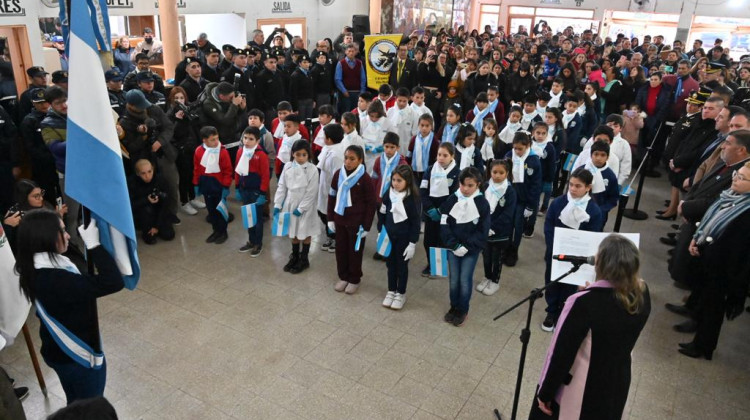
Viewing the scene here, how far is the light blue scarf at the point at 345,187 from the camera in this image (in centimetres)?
553

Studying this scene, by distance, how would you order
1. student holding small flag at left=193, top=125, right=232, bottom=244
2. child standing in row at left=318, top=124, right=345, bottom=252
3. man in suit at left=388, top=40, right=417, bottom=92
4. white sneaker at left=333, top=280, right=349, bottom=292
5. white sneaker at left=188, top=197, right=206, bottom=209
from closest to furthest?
white sneaker at left=333, top=280, right=349, bottom=292 < child standing in row at left=318, top=124, right=345, bottom=252 < student holding small flag at left=193, top=125, right=232, bottom=244 < white sneaker at left=188, top=197, right=206, bottom=209 < man in suit at left=388, top=40, right=417, bottom=92

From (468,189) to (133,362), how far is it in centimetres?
328

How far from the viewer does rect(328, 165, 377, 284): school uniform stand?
18.2ft

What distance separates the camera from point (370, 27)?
58.2 ft

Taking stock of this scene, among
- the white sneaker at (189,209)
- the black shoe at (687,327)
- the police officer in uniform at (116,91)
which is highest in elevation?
the police officer in uniform at (116,91)

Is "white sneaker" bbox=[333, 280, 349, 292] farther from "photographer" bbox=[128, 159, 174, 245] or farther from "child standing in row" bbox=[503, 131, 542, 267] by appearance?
"photographer" bbox=[128, 159, 174, 245]

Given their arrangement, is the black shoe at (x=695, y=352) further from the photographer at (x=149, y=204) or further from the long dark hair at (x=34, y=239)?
the photographer at (x=149, y=204)

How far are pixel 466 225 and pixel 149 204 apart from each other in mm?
4083

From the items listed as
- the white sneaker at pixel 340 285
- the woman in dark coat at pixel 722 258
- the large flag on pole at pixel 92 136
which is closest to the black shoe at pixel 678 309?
the woman in dark coat at pixel 722 258

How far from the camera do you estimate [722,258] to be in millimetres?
4656

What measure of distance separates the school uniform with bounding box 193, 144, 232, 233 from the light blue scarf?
1961mm

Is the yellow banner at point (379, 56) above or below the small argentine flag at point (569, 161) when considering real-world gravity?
above

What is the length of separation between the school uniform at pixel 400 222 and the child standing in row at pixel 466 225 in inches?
11.8

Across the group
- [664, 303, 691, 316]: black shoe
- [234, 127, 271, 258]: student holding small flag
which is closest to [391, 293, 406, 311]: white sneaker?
[234, 127, 271, 258]: student holding small flag
